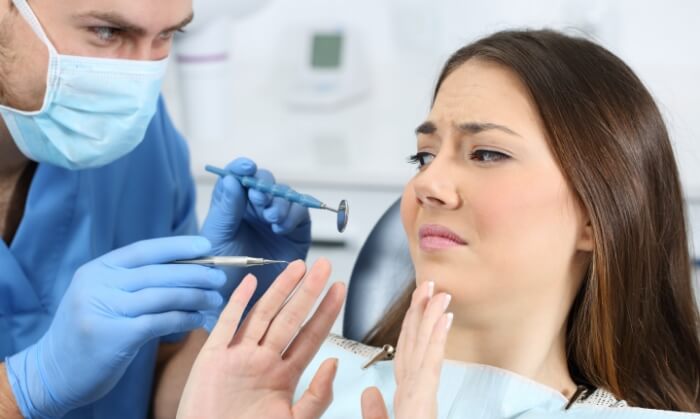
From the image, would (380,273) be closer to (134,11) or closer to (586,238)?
(586,238)

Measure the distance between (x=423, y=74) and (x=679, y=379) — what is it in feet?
4.57

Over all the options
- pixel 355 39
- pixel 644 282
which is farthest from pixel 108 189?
pixel 355 39

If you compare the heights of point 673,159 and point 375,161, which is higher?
point 673,159

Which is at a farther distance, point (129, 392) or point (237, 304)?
point (129, 392)

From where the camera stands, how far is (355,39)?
2666 mm

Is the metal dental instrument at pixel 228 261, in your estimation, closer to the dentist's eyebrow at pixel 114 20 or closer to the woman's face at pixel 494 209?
the woman's face at pixel 494 209

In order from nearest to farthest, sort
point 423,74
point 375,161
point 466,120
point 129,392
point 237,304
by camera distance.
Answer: point 237,304 < point 466,120 < point 129,392 < point 375,161 < point 423,74

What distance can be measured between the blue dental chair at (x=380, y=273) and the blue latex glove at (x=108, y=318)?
334mm

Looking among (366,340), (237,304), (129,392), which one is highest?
(237,304)

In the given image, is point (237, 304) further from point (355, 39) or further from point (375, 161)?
point (355, 39)

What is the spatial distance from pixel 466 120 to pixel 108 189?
69 centimetres

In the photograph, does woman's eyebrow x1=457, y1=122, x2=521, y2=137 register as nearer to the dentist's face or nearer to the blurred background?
the dentist's face

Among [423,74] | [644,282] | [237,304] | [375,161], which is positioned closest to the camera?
[237,304]

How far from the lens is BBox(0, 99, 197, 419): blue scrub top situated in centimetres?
147
